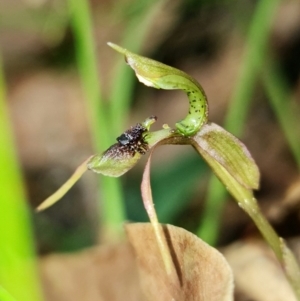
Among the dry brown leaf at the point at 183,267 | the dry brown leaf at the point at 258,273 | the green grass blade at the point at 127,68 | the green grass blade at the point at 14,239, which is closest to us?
the dry brown leaf at the point at 183,267

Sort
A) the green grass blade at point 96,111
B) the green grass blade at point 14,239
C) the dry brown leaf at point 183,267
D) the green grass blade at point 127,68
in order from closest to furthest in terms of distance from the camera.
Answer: the dry brown leaf at point 183,267, the green grass blade at point 14,239, the green grass blade at point 96,111, the green grass blade at point 127,68

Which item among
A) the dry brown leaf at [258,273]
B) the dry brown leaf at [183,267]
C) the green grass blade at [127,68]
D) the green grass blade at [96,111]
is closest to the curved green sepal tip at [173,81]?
the dry brown leaf at [183,267]

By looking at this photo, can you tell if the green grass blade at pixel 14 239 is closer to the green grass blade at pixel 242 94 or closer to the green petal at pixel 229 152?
the green petal at pixel 229 152

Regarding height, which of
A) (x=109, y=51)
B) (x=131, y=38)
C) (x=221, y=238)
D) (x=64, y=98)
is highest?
(x=131, y=38)

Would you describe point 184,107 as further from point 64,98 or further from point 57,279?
point 57,279

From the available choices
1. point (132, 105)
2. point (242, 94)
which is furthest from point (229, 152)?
point (132, 105)

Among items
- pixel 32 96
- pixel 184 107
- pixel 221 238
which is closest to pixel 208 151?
pixel 221 238
